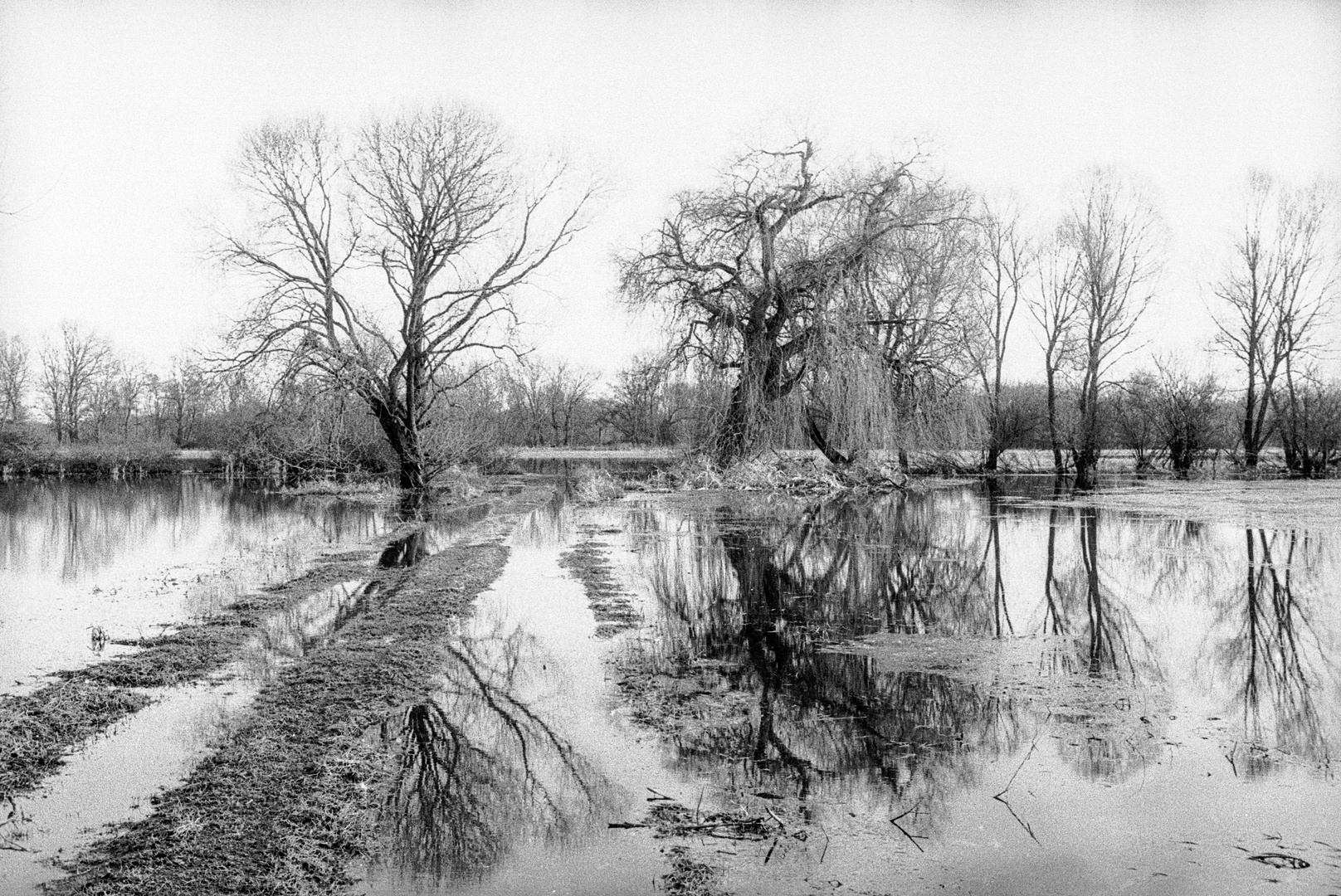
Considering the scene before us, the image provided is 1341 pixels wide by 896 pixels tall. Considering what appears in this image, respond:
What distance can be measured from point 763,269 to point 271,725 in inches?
897

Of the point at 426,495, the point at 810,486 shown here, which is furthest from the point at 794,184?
the point at 426,495

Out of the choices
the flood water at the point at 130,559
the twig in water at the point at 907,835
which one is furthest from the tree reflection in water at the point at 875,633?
the flood water at the point at 130,559

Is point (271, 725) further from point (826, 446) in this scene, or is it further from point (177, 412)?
point (177, 412)

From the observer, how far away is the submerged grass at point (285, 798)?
3.86 m

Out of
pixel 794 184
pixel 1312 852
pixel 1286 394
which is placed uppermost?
pixel 794 184

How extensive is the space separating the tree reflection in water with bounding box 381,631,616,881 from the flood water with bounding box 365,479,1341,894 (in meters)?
0.02

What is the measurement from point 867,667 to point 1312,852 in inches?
133

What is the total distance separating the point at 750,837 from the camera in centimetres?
428

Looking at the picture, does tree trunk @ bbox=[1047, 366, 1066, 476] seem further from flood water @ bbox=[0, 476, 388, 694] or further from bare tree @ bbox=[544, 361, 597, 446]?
bare tree @ bbox=[544, 361, 597, 446]

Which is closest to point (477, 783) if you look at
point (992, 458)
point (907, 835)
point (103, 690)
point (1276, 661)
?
point (907, 835)

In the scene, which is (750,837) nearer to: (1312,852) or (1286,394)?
(1312,852)

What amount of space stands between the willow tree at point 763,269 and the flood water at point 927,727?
14216 mm

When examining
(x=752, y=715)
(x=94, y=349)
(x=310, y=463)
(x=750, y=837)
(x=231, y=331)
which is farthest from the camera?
(x=94, y=349)

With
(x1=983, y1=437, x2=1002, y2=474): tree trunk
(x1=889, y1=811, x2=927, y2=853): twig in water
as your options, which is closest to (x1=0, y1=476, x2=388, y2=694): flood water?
(x1=889, y1=811, x2=927, y2=853): twig in water
